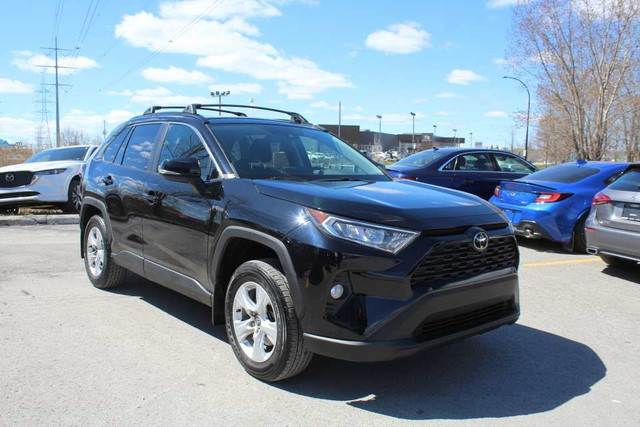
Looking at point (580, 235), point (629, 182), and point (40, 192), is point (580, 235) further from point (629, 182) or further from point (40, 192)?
point (40, 192)

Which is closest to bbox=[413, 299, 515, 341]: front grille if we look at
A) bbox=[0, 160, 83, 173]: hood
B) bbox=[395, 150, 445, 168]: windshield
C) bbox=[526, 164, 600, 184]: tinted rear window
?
bbox=[526, 164, 600, 184]: tinted rear window

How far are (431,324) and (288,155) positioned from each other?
74.1 inches

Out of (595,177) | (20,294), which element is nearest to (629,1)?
(595,177)

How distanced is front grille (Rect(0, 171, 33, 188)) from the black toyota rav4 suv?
7.72m

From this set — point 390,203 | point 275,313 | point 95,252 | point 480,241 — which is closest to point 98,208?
point 95,252

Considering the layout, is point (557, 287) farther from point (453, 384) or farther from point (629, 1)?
point (629, 1)

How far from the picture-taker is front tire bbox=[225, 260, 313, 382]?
315cm

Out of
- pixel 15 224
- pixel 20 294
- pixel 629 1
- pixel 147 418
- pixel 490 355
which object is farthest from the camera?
pixel 629 1

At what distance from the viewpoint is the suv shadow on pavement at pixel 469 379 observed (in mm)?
Result: 3170

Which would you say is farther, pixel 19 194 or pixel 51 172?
pixel 51 172

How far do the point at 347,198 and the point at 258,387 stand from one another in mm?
1336

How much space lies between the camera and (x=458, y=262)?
126 inches

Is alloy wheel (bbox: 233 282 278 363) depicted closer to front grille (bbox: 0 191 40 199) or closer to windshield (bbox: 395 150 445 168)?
windshield (bbox: 395 150 445 168)

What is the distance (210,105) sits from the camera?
4996mm
